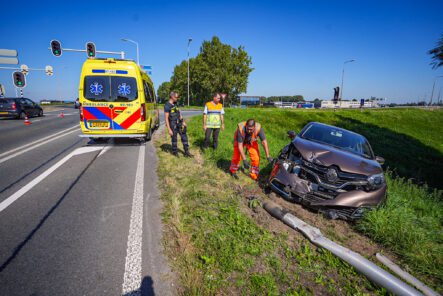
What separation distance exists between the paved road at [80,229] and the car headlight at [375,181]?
3023 mm

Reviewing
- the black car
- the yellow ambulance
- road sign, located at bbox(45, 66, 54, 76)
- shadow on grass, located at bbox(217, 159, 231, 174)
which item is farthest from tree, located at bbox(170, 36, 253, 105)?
shadow on grass, located at bbox(217, 159, 231, 174)

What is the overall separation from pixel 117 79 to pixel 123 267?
20.0 ft

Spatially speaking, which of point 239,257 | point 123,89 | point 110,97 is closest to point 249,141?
point 239,257

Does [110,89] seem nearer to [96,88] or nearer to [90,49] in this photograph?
[96,88]

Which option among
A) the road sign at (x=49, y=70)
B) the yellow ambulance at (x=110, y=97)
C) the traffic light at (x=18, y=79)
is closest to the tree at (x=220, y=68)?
the road sign at (x=49, y=70)

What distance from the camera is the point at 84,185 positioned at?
13.3 ft

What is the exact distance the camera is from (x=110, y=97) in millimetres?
6703

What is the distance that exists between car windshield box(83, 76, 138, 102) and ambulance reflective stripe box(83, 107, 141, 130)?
306 mm

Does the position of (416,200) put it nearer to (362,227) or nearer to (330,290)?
(362,227)

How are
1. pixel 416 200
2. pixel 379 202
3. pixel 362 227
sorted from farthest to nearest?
pixel 416 200 → pixel 379 202 → pixel 362 227

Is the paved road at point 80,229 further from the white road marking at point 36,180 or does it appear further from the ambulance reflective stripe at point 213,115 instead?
the ambulance reflective stripe at point 213,115

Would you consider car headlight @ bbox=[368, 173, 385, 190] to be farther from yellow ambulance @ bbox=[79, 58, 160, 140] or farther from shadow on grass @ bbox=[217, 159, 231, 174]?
yellow ambulance @ bbox=[79, 58, 160, 140]

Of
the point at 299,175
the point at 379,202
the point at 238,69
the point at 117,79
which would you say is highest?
the point at 238,69

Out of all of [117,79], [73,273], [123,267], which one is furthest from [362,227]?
[117,79]
